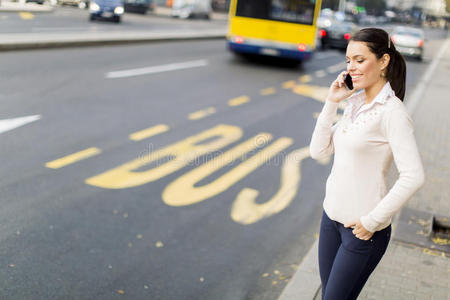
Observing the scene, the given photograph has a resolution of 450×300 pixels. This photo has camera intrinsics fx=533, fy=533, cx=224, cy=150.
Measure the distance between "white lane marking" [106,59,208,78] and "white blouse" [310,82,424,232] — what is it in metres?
11.0

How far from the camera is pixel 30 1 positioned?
38000 millimetres

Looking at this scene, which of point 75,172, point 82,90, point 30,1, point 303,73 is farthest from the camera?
point 30,1

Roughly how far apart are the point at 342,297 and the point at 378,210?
57 cm

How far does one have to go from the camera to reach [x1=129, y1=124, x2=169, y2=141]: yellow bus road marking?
8076mm

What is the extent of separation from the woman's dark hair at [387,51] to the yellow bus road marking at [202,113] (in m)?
7.21

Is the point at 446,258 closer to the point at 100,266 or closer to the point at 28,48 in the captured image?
the point at 100,266

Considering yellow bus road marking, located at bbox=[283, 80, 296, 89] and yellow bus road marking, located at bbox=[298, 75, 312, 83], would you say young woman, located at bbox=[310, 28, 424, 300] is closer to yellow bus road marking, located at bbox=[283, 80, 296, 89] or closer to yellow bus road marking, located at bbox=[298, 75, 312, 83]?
yellow bus road marking, located at bbox=[283, 80, 296, 89]

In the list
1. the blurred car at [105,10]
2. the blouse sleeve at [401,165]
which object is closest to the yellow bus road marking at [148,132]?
the blouse sleeve at [401,165]

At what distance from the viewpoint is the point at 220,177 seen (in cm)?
688

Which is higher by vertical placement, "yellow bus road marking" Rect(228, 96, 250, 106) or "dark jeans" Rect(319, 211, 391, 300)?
A: "dark jeans" Rect(319, 211, 391, 300)

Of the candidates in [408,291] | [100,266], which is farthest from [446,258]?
[100,266]

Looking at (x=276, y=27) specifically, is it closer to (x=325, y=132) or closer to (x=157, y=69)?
(x=157, y=69)

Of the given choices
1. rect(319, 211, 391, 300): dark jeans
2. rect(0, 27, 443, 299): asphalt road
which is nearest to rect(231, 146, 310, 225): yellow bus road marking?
rect(0, 27, 443, 299): asphalt road

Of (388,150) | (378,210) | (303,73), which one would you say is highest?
(388,150)
